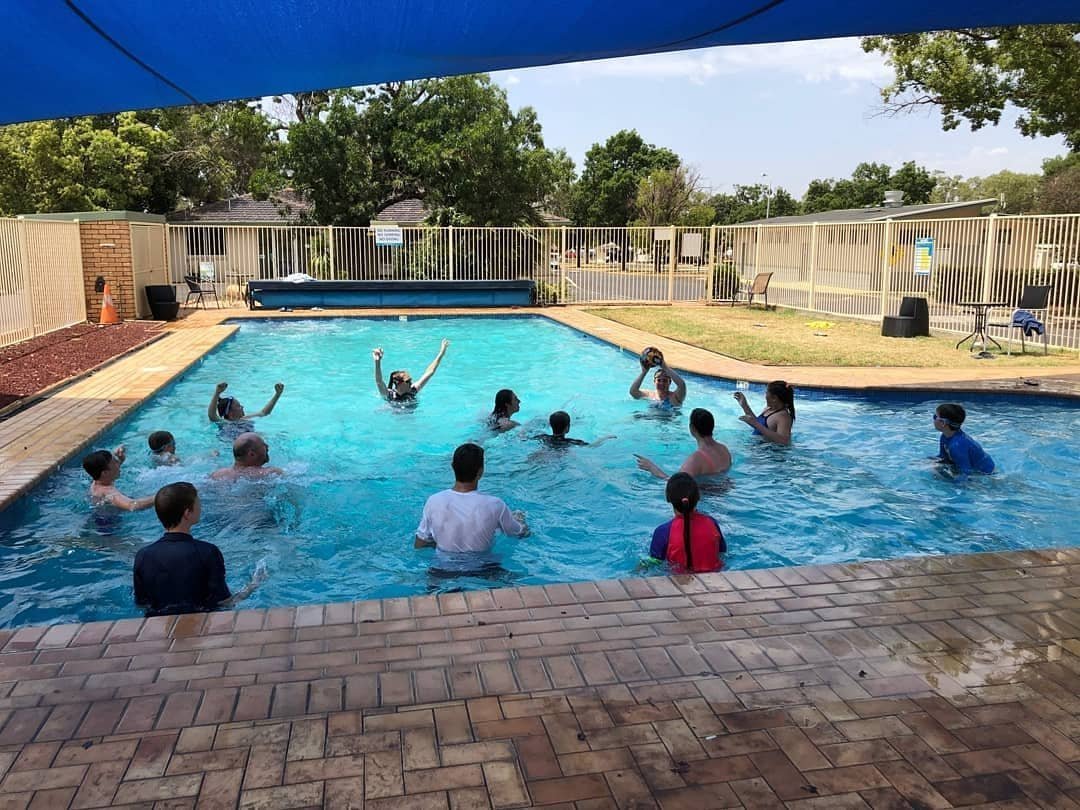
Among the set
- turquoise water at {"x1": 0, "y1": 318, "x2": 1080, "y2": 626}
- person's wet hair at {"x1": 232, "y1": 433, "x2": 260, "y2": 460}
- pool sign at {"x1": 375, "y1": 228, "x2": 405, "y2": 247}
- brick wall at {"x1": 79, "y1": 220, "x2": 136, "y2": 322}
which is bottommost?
turquoise water at {"x1": 0, "y1": 318, "x2": 1080, "y2": 626}

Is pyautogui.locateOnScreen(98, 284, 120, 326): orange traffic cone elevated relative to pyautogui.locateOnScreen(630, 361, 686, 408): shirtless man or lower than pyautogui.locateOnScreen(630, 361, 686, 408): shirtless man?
elevated

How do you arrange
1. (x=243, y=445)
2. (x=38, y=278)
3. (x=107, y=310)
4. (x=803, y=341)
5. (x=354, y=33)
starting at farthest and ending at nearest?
(x=107, y=310)
(x=803, y=341)
(x=38, y=278)
(x=243, y=445)
(x=354, y=33)

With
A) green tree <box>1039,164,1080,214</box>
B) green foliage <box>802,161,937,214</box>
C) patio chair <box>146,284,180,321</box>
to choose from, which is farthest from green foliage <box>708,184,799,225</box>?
patio chair <box>146,284,180,321</box>

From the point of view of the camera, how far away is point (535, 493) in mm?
7727

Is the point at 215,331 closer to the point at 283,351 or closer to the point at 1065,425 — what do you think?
the point at 283,351

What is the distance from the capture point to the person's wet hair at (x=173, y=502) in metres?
4.16

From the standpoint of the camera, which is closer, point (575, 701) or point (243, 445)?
point (575, 701)

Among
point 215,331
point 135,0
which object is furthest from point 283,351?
point 135,0

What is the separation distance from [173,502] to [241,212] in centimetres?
3411

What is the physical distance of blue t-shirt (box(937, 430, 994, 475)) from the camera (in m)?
7.42

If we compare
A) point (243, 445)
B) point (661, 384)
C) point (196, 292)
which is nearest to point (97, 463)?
point (243, 445)

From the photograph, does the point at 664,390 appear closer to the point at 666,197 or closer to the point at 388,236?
the point at 388,236

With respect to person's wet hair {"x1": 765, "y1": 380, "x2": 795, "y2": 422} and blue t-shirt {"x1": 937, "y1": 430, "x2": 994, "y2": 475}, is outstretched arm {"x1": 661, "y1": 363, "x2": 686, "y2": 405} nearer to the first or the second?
person's wet hair {"x1": 765, "y1": 380, "x2": 795, "y2": 422}

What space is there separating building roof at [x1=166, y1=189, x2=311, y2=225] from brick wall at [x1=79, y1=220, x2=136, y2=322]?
13.2m
